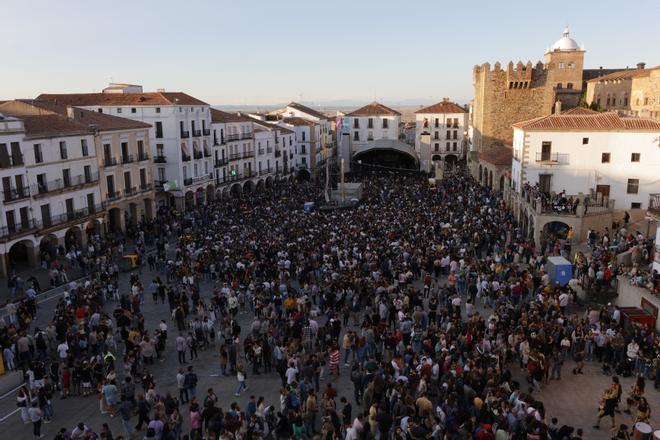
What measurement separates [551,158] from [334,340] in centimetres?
2383

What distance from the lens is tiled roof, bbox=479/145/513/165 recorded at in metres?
47.5

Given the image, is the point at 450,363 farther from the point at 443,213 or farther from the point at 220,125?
the point at 220,125

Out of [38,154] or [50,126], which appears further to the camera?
[50,126]

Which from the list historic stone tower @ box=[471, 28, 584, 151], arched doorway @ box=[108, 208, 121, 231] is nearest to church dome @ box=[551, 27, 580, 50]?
historic stone tower @ box=[471, 28, 584, 151]

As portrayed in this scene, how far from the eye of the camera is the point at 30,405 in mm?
13594

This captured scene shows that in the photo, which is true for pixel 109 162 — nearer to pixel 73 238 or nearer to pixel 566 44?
pixel 73 238

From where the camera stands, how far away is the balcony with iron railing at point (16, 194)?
28656mm

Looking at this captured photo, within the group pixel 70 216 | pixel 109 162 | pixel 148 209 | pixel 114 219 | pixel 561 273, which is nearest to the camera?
pixel 561 273

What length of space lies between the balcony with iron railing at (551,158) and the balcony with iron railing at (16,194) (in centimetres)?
2958

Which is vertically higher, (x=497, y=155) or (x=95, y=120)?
(x=95, y=120)

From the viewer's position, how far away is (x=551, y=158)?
3416 centimetres

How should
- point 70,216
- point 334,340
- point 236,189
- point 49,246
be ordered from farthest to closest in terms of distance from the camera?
point 236,189, point 70,216, point 49,246, point 334,340

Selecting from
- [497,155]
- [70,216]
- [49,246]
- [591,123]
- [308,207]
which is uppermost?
[591,123]

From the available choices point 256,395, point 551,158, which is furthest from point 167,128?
point 256,395
